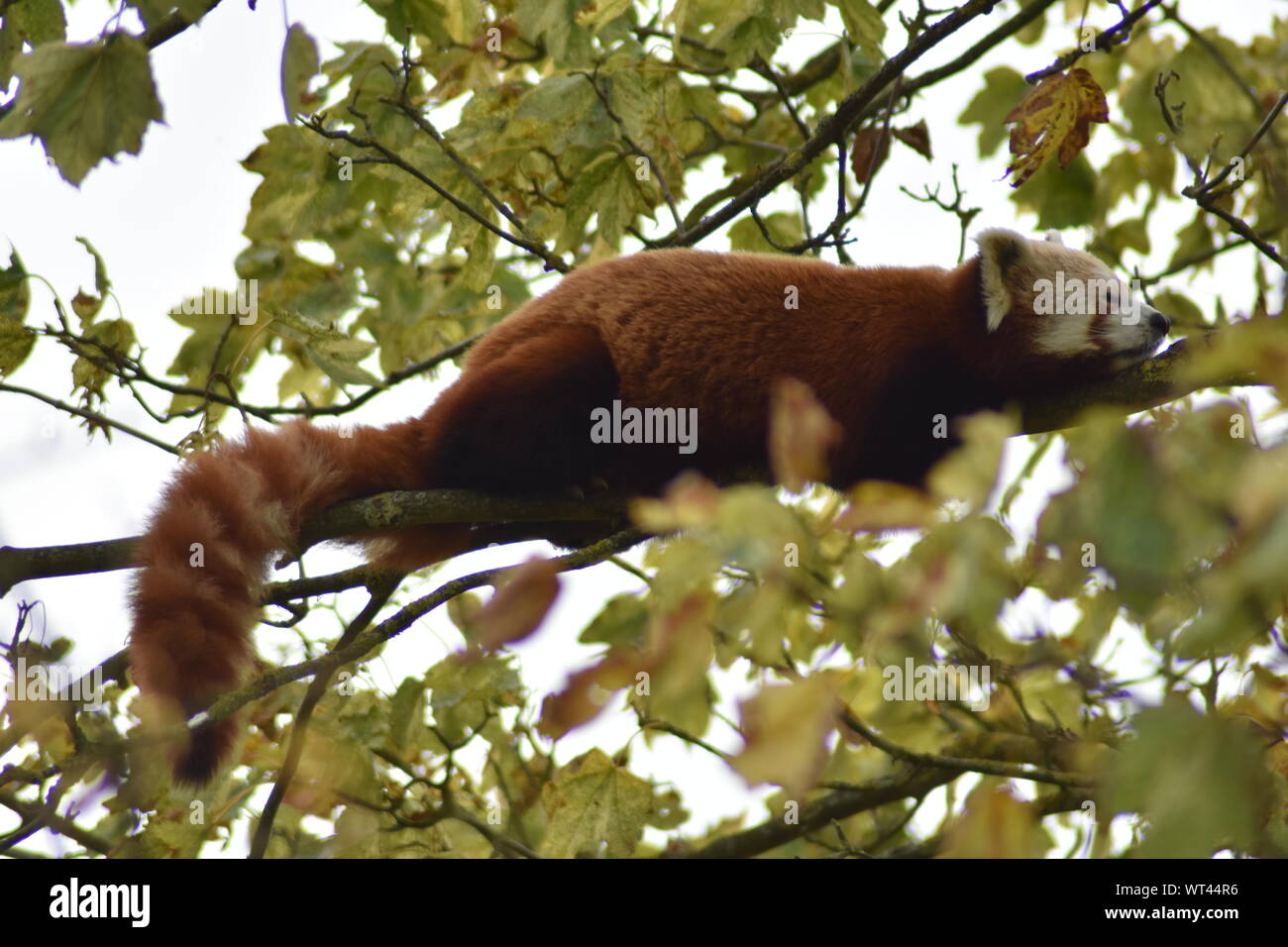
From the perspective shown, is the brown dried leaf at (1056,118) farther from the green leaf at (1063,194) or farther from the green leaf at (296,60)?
the green leaf at (296,60)

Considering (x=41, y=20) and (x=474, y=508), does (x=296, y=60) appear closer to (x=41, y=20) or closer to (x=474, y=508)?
(x=41, y=20)

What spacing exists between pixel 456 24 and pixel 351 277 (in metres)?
1.56

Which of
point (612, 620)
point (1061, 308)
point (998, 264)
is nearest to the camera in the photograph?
point (612, 620)

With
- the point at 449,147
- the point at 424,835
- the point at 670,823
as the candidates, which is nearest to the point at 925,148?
the point at 449,147

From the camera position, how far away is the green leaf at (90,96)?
2.72 m

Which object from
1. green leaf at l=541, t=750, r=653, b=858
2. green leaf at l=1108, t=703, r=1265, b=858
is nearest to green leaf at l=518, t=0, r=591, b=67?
green leaf at l=541, t=750, r=653, b=858

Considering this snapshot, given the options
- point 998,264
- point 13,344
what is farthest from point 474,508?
point 998,264

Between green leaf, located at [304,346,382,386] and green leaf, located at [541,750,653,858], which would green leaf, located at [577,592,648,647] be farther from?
green leaf, located at [304,346,382,386]

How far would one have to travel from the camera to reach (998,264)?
463 cm

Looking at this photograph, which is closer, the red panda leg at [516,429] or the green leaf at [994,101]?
the red panda leg at [516,429]

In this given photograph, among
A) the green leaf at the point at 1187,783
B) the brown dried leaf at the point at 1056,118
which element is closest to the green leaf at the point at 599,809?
the brown dried leaf at the point at 1056,118

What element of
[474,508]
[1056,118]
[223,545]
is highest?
[1056,118]

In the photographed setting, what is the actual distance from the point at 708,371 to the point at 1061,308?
138 cm
